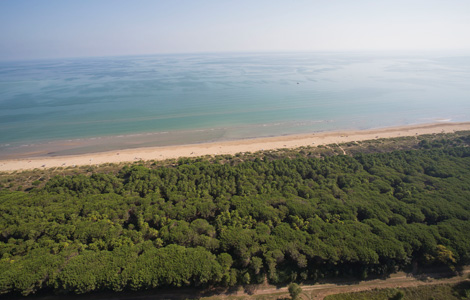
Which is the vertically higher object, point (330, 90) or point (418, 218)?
point (330, 90)

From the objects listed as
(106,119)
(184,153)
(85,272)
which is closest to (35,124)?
(106,119)

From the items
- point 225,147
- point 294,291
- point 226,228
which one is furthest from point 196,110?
point 294,291

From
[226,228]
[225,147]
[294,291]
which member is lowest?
[294,291]

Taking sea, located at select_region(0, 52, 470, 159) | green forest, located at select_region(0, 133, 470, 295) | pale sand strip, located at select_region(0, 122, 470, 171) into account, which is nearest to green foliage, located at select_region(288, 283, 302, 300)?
green forest, located at select_region(0, 133, 470, 295)

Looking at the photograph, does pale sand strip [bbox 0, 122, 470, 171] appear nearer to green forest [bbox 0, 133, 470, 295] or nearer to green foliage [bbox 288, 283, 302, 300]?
green forest [bbox 0, 133, 470, 295]

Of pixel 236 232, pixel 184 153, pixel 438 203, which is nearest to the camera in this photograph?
pixel 236 232

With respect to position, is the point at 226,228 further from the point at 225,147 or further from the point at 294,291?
the point at 225,147

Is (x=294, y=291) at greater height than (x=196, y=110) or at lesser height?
lesser

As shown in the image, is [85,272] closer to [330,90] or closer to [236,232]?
[236,232]

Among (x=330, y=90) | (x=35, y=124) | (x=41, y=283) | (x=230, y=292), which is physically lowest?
(x=230, y=292)
